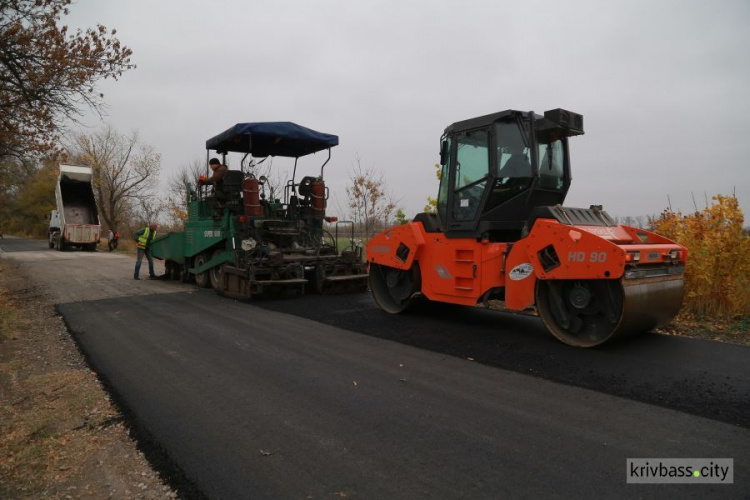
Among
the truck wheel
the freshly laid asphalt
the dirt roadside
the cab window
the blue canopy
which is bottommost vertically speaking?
the dirt roadside

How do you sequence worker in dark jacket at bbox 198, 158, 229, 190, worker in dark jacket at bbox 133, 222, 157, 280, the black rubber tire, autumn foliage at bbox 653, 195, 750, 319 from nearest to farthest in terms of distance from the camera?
autumn foliage at bbox 653, 195, 750, 319
the black rubber tire
worker in dark jacket at bbox 198, 158, 229, 190
worker in dark jacket at bbox 133, 222, 157, 280

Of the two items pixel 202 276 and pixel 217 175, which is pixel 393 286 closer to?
pixel 217 175

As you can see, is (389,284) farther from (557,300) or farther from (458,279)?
(557,300)

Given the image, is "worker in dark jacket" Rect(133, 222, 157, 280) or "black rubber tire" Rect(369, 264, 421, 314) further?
"worker in dark jacket" Rect(133, 222, 157, 280)

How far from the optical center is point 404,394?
13.2 ft

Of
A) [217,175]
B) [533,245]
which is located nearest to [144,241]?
[217,175]

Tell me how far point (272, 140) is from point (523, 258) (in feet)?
22.6

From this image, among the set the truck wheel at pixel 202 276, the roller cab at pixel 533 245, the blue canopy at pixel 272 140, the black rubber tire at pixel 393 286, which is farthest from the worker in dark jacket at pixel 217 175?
the roller cab at pixel 533 245

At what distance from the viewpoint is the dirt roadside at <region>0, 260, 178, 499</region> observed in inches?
108

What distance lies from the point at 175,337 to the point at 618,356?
17.5 feet

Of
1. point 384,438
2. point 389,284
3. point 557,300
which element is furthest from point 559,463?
point 389,284

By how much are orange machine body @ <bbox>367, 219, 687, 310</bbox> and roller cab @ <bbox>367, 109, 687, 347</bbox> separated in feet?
0.04

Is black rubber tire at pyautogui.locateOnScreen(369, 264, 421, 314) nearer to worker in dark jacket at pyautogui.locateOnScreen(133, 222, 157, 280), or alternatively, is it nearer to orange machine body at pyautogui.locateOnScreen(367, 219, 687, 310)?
orange machine body at pyautogui.locateOnScreen(367, 219, 687, 310)
